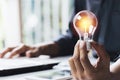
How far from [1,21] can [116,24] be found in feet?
2.78

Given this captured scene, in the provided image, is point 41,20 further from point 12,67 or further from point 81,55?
point 81,55

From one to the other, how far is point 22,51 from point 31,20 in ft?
2.43

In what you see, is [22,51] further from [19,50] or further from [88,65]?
[88,65]

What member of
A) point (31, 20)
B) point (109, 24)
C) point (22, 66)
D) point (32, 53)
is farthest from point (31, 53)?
point (31, 20)

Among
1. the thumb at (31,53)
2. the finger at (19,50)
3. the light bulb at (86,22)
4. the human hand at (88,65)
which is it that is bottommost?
the thumb at (31,53)

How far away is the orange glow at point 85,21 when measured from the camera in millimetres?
837

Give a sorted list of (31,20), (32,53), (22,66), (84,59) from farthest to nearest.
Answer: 1. (31,20)
2. (32,53)
3. (22,66)
4. (84,59)

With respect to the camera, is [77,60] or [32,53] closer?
[77,60]

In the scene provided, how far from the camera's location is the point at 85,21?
2.78 feet

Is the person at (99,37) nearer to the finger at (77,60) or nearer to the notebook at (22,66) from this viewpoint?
the notebook at (22,66)

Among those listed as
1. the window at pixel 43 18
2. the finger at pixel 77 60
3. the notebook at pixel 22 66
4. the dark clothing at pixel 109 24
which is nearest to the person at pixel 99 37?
the dark clothing at pixel 109 24

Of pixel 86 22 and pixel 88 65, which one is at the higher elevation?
pixel 86 22

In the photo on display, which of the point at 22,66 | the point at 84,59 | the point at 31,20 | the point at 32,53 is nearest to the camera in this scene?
the point at 84,59

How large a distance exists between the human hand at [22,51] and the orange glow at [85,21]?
1.55ft
